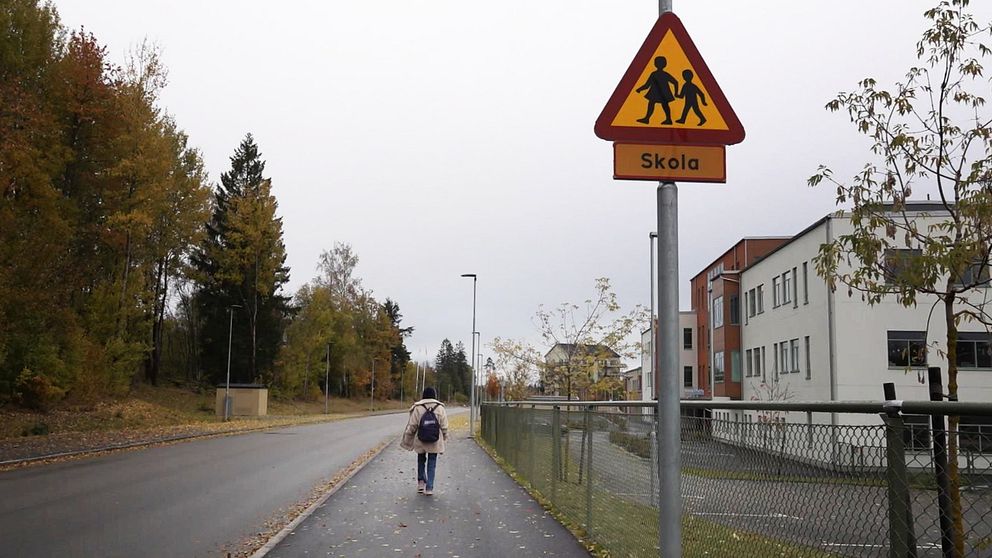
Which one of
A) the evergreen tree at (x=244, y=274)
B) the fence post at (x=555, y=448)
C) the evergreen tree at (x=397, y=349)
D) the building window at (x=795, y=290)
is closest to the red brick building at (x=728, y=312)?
the building window at (x=795, y=290)

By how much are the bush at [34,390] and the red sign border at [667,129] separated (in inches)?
1244

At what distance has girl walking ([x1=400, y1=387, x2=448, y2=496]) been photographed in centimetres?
1342

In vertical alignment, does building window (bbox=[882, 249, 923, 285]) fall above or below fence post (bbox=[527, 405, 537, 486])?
above

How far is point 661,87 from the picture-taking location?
14.0ft

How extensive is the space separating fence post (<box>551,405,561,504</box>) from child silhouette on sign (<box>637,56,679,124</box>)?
7.64m

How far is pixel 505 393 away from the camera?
144ft

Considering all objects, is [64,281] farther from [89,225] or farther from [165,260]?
[165,260]

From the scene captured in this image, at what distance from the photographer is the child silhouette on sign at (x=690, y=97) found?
13.9ft

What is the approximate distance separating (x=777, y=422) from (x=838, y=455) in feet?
2.52

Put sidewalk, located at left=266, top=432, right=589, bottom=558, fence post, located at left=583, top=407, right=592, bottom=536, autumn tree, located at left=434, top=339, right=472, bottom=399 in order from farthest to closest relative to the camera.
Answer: autumn tree, located at left=434, top=339, right=472, bottom=399 → fence post, located at left=583, top=407, right=592, bottom=536 → sidewalk, located at left=266, top=432, right=589, bottom=558

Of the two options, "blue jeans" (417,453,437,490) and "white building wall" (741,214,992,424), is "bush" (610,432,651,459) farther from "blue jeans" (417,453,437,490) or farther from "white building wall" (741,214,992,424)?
"white building wall" (741,214,992,424)

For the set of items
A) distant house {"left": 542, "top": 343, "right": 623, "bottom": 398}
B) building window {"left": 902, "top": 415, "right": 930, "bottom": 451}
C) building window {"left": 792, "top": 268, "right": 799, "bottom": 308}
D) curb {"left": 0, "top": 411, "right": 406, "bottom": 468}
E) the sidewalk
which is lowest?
curb {"left": 0, "top": 411, "right": 406, "bottom": 468}

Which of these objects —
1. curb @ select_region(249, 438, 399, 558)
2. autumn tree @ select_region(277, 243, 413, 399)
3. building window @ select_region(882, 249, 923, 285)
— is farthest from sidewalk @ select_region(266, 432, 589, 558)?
autumn tree @ select_region(277, 243, 413, 399)

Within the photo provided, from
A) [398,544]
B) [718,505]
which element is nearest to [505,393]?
[398,544]
